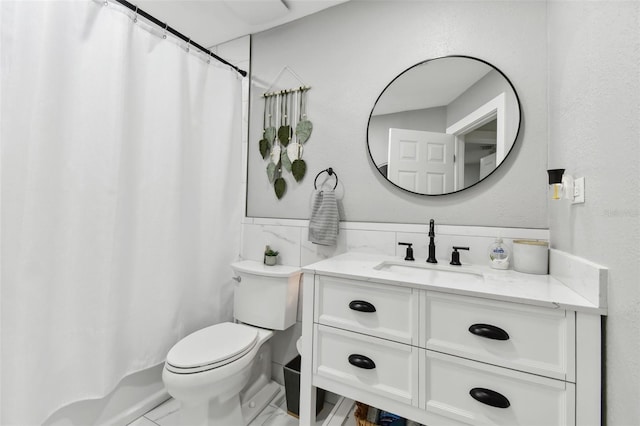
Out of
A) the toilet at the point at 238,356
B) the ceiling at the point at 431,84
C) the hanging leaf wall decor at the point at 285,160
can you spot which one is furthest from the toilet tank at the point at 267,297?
the ceiling at the point at 431,84

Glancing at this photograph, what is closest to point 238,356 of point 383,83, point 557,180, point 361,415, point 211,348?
point 211,348

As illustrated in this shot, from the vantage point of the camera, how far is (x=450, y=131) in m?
1.39

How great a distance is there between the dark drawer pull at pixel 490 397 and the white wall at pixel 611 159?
0.76ft

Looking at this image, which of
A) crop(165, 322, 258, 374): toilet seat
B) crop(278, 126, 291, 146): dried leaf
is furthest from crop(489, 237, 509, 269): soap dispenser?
crop(278, 126, 291, 146): dried leaf

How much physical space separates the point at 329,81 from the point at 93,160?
1.33 m

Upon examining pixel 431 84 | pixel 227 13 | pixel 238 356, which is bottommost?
pixel 238 356

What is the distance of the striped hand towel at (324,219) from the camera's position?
5.15ft

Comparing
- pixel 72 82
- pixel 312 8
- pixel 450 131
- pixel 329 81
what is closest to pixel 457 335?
pixel 450 131

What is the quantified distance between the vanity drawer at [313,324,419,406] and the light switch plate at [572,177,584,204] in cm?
72

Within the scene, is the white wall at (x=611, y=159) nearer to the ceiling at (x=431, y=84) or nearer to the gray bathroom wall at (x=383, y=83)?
the gray bathroom wall at (x=383, y=83)

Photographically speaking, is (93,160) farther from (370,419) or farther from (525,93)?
(525,93)

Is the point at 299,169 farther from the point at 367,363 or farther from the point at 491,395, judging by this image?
the point at 491,395

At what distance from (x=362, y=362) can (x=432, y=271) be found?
1.57ft

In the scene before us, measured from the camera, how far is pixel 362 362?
1.03m
